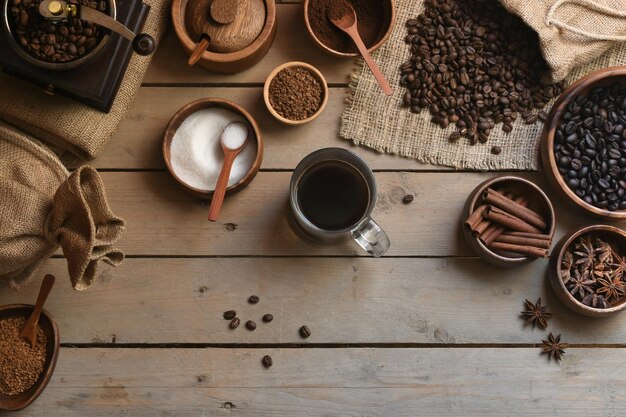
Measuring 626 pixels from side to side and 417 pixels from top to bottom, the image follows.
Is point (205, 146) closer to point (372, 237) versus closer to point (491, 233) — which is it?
point (372, 237)

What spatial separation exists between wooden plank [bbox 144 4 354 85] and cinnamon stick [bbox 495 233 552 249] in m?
0.53

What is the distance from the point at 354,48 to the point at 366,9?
0.11 m

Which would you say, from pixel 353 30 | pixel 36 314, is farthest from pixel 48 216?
pixel 353 30

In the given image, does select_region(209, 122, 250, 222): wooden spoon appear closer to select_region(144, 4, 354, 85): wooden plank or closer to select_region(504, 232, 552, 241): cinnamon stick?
select_region(144, 4, 354, 85): wooden plank

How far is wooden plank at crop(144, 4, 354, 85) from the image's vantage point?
59.4 inches

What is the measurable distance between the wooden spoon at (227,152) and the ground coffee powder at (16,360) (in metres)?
0.50

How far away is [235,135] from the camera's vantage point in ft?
4.72

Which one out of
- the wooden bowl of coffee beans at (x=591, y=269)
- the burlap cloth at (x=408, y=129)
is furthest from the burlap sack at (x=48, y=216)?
the wooden bowl of coffee beans at (x=591, y=269)

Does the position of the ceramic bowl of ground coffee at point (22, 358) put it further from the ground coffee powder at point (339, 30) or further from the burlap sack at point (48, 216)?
the ground coffee powder at point (339, 30)

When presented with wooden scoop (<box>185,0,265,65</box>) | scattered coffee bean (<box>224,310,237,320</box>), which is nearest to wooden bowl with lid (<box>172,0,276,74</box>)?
wooden scoop (<box>185,0,265,65</box>)

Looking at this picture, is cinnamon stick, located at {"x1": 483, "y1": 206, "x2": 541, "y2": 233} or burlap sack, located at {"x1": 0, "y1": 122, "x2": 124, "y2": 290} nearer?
burlap sack, located at {"x1": 0, "y1": 122, "x2": 124, "y2": 290}

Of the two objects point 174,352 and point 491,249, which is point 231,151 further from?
point 491,249

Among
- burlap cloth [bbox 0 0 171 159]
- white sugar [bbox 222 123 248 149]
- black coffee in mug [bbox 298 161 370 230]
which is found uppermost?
burlap cloth [bbox 0 0 171 159]

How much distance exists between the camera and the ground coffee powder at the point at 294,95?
1.45 m
